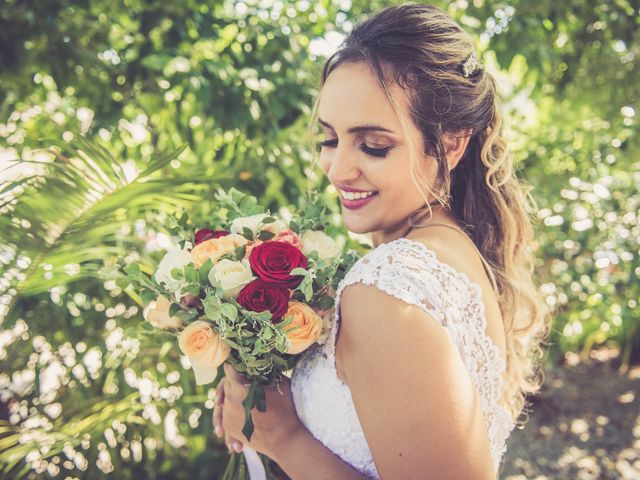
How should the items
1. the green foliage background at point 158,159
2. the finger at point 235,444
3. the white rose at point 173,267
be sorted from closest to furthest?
the white rose at point 173,267 → the finger at point 235,444 → the green foliage background at point 158,159

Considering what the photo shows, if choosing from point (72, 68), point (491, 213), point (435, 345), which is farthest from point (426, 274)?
point (72, 68)

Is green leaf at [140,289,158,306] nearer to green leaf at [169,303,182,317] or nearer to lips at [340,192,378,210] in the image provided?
green leaf at [169,303,182,317]

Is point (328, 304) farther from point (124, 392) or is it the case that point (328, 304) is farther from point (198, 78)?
point (124, 392)

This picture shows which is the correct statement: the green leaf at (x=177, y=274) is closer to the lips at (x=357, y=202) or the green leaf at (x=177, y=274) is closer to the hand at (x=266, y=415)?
the hand at (x=266, y=415)

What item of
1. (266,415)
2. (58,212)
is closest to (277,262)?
(266,415)

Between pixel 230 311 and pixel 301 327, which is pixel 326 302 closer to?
pixel 301 327

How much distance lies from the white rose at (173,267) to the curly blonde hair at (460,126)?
62 centimetres

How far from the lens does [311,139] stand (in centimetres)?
190

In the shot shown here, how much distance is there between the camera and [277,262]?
1.29 meters

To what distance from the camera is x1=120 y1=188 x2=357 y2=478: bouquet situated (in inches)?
48.8

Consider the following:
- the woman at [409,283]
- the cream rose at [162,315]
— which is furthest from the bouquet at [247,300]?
the woman at [409,283]

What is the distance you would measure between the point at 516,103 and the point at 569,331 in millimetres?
1591

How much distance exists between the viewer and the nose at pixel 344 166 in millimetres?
1386

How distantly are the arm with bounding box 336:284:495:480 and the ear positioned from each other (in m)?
0.55
